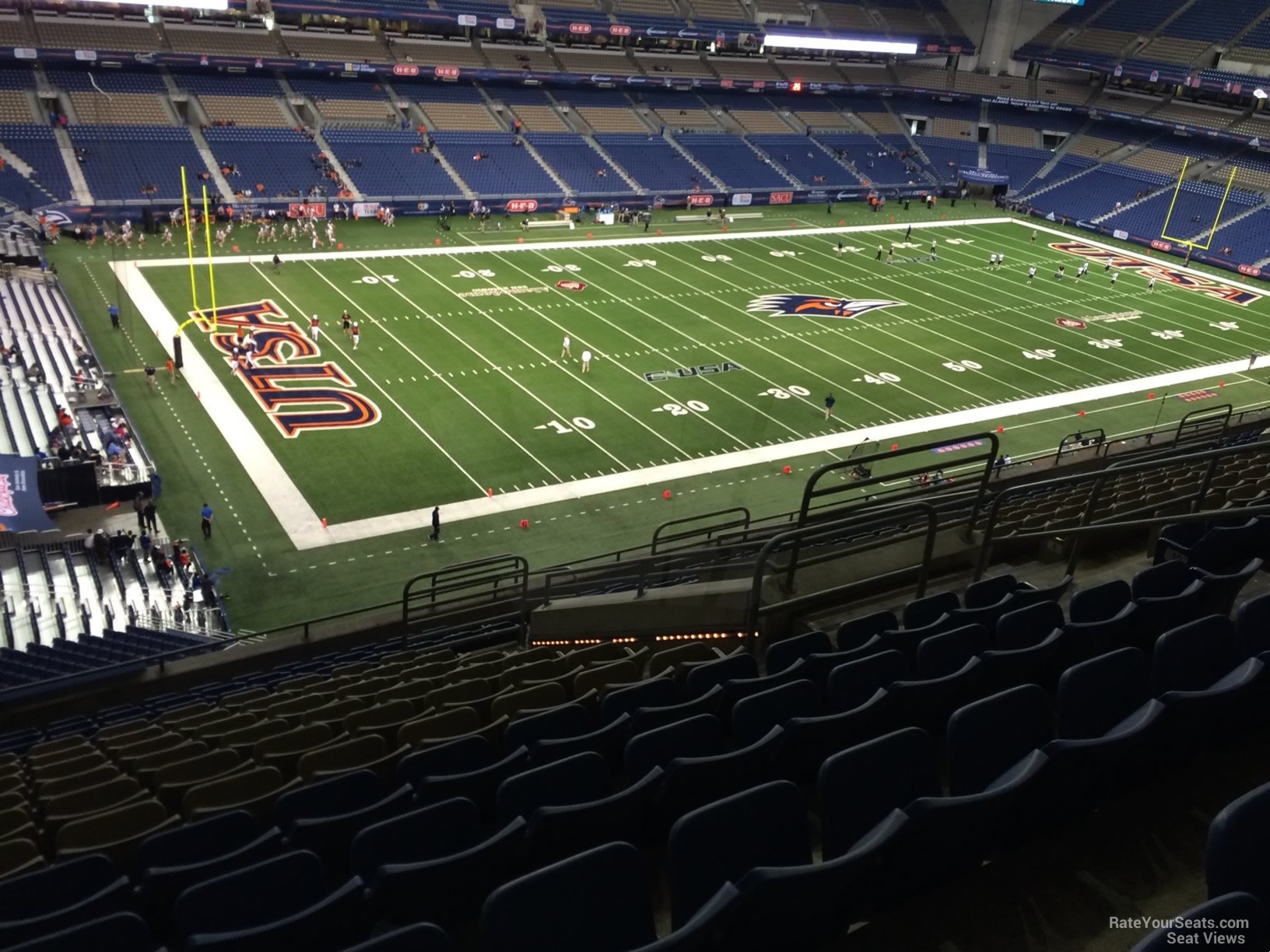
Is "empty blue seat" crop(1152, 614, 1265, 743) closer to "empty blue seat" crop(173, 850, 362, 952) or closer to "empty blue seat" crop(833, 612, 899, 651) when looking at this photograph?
"empty blue seat" crop(833, 612, 899, 651)

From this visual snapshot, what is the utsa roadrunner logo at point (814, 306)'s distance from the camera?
125 ft

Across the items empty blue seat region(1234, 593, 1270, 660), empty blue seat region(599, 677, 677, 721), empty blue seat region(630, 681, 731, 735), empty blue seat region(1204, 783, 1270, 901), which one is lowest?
empty blue seat region(599, 677, 677, 721)

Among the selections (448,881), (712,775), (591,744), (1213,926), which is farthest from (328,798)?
(1213,926)

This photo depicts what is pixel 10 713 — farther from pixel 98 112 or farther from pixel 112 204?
pixel 98 112

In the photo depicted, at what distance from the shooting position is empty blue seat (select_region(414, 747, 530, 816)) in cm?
561

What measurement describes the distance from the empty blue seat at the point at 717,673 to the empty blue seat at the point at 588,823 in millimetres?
2008

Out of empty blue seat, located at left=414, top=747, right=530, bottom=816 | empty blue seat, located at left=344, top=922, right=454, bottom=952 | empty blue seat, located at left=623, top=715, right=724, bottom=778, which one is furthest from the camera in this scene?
empty blue seat, located at left=414, top=747, right=530, bottom=816

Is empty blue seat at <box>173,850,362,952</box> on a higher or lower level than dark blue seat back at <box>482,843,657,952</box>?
lower

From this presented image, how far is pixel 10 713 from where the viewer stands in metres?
11.7

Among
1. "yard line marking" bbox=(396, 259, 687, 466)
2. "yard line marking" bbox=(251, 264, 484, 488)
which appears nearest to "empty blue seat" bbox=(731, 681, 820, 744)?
"yard line marking" bbox=(251, 264, 484, 488)

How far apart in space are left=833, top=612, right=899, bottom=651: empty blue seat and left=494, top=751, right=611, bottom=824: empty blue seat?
2.72 m

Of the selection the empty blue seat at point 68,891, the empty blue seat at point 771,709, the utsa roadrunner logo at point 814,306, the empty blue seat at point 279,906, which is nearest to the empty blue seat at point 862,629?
the empty blue seat at point 771,709

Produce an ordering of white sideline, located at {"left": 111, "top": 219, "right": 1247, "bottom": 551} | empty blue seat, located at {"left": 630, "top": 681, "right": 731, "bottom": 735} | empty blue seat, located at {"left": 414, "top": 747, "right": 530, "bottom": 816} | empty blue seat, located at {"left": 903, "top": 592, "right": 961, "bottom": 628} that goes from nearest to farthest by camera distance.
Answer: empty blue seat, located at {"left": 414, "top": 747, "right": 530, "bottom": 816} < empty blue seat, located at {"left": 630, "top": 681, "right": 731, "bottom": 735} < empty blue seat, located at {"left": 903, "top": 592, "right": 961, "bottom": 628} < white sideline, located at {"left": 111, "top": 219, "right": 1247, "bottom": 551}

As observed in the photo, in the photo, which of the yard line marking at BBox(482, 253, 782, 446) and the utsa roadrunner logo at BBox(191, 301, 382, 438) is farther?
the yard line marking at BBox(482, 253, 782, 446)
